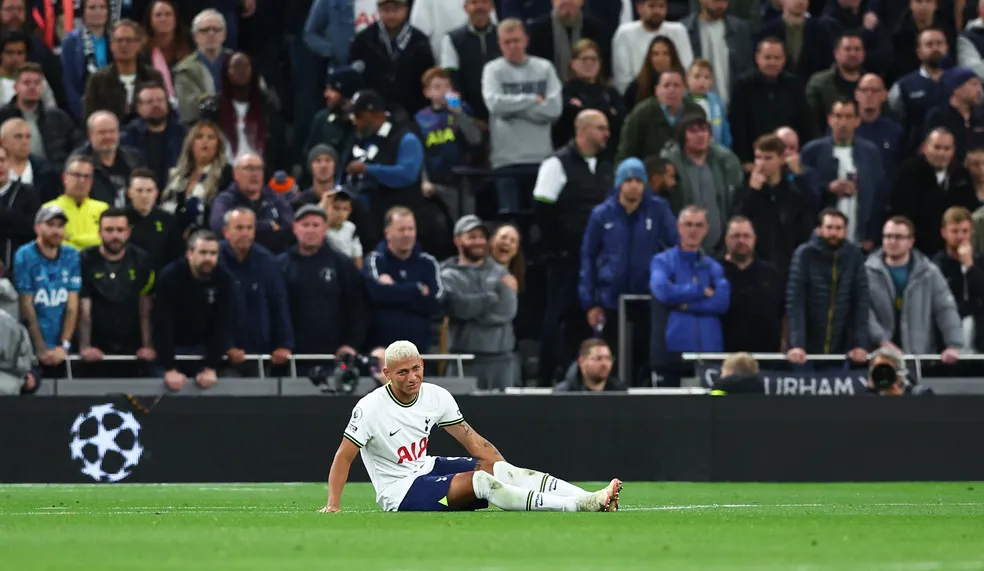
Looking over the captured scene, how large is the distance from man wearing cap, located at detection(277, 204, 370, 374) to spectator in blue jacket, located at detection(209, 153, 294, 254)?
2.24 feet

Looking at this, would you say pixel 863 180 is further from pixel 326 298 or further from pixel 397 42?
pixel 326 298

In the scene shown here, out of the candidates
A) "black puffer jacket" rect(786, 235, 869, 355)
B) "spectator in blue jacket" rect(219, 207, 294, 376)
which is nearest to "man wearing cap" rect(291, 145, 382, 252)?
"spectator in blue jacket" rect(219, 207, 294, 376)

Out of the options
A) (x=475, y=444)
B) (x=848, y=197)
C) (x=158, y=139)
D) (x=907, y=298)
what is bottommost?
(x=475, y=444)

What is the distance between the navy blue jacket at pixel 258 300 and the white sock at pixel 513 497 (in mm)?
7145

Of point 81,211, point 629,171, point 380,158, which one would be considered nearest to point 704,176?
point 629,171

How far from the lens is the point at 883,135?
22844 millimetres

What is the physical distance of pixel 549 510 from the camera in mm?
13055

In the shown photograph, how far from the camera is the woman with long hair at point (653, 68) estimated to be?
2238cm

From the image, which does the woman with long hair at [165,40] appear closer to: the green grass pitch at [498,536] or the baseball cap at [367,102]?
the baseball cap at [367,102]

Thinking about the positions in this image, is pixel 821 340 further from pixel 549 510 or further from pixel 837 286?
pixel 549 510

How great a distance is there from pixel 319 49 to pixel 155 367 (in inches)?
213

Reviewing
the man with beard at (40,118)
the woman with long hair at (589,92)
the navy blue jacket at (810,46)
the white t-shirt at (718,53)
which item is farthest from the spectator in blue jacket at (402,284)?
the navy blue jacket at (810,46)

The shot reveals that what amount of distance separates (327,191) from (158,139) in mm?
2152

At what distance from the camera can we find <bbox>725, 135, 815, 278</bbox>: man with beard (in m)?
21.1
